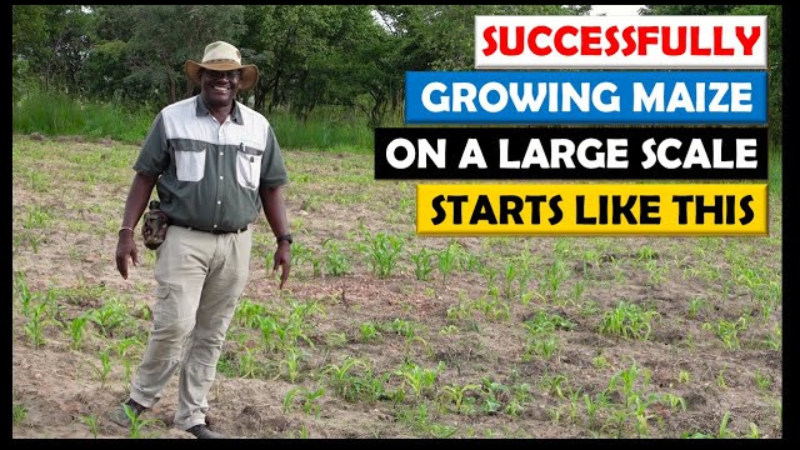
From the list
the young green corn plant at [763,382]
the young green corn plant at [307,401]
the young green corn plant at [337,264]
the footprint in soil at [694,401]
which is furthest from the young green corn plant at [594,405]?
the young green corn plant at [337,264]

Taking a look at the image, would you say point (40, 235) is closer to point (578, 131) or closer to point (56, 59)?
point (578, 131)

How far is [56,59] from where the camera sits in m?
32.3

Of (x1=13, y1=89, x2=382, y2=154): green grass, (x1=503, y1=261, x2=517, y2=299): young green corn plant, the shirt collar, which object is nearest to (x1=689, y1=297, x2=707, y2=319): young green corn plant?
(x1=503, y1=261, x2=517, y2=299): young green corn plant

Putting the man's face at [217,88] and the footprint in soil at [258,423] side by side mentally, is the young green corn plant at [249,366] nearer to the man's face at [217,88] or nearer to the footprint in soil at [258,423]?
the footprint in soil at [258,423]

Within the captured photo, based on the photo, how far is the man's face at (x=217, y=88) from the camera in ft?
17.8

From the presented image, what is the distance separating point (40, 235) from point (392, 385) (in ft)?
15.9

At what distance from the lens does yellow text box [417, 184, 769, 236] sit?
10.9 metres

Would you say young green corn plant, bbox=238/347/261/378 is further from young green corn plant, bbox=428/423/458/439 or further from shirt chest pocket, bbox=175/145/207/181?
shirt chest pocket, bbox=175/145/207/181

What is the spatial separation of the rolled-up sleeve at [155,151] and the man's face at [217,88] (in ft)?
0.81

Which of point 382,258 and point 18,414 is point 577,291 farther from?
point 18,414

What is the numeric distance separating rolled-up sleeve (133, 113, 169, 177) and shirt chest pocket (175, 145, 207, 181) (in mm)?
79

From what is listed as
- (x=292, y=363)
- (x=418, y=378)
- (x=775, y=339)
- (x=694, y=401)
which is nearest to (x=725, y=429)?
(x=694, y=401)

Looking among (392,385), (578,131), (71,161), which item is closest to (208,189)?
(392,385)

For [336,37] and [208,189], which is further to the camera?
[336,37]
